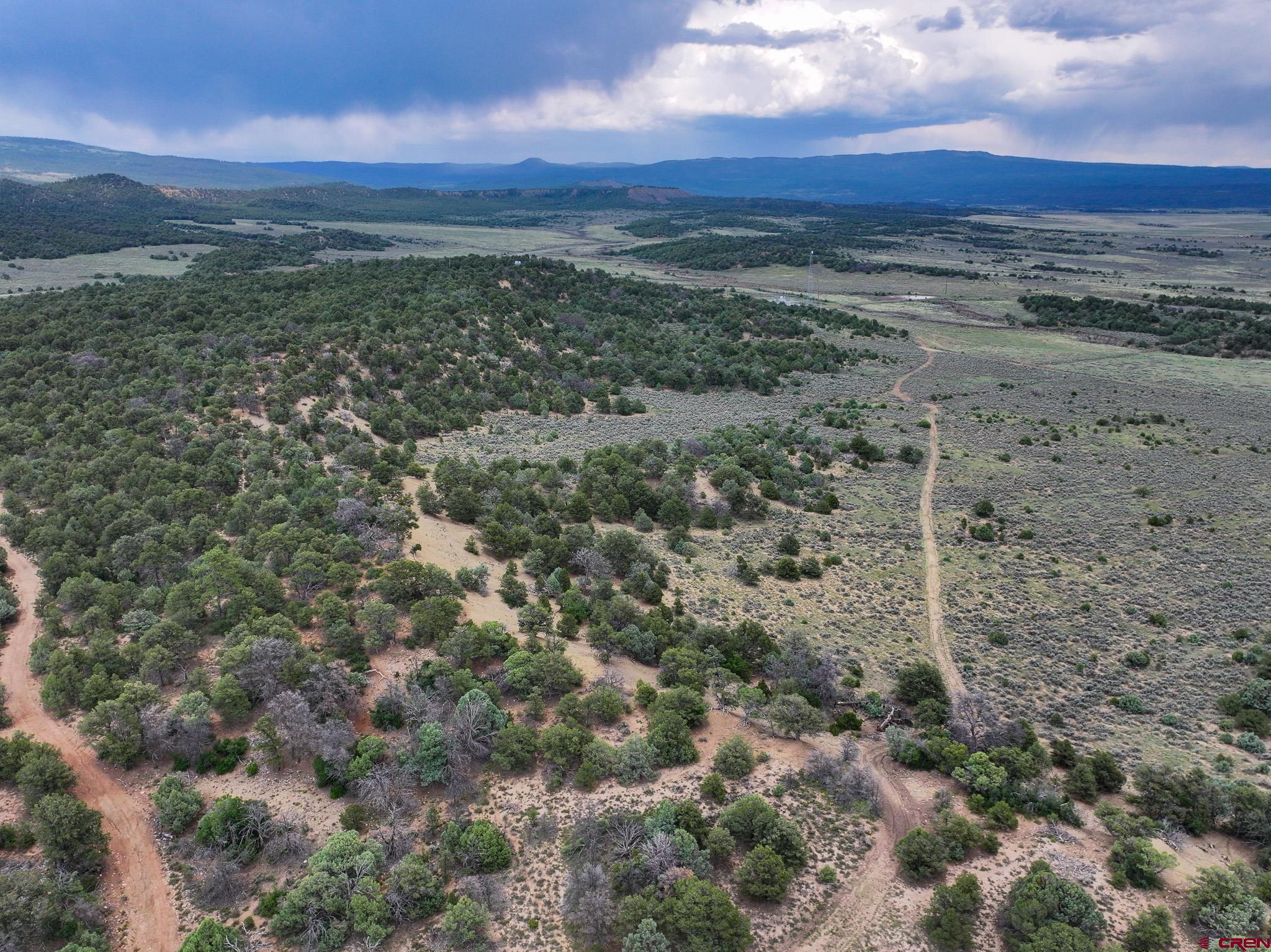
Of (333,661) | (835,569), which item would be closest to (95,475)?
(333,661)

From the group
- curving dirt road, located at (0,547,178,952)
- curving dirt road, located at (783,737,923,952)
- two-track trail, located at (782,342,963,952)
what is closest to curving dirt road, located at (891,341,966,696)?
two-track trail, located at (782,342,963,952)

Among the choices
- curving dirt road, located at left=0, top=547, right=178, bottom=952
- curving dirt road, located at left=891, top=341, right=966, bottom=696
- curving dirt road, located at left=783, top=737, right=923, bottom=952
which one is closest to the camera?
Answer: curving dirt road, located at left=783, top=737, right=923, bottom=952

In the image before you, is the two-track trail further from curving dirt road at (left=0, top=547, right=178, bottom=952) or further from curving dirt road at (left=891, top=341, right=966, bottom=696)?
curving dirt road at (left=0, top=547, right=178, bottom=952)

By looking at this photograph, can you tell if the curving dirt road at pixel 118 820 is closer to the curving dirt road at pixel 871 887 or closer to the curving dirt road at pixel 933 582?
the curving dirt road at pixel 871 887

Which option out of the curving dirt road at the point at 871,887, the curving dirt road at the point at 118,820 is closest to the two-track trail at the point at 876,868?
the curving dirt road at the point at 871,887

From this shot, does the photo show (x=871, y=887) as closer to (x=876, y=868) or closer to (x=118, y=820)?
(x=876, y=868)

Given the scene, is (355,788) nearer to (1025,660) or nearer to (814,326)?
(1025,660)
